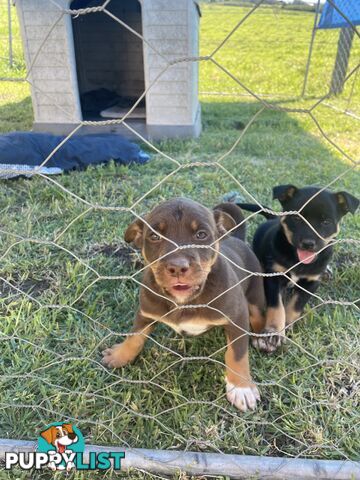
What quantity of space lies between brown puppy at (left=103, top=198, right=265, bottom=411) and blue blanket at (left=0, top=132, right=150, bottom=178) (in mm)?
2381

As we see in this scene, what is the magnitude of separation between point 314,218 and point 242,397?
43.4 inches

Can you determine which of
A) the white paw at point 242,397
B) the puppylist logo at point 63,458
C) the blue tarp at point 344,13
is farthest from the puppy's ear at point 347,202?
the blue tarp at point 344,13

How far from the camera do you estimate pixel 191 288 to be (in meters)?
1.84

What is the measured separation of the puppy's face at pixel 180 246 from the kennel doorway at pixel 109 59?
5.96 m

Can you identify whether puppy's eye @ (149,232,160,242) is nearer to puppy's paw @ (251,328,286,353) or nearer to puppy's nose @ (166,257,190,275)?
puppy's nose @ (166,257,190,275)

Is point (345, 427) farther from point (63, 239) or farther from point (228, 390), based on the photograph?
point (63, 239)

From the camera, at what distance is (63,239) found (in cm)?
312

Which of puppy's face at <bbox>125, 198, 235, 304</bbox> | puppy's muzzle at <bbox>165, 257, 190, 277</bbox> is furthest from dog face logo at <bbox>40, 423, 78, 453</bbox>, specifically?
puppy's muzzle at <bbox>165, 257, 190, 277</bbox>

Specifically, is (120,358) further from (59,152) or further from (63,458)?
(59,152)

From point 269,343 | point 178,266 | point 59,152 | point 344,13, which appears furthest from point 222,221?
point 344,13

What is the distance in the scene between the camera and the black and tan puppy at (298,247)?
2449mm

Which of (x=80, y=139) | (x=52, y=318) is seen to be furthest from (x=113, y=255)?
(x=80, y=139)

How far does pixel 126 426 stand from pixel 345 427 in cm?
98

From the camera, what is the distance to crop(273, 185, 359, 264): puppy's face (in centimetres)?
244
